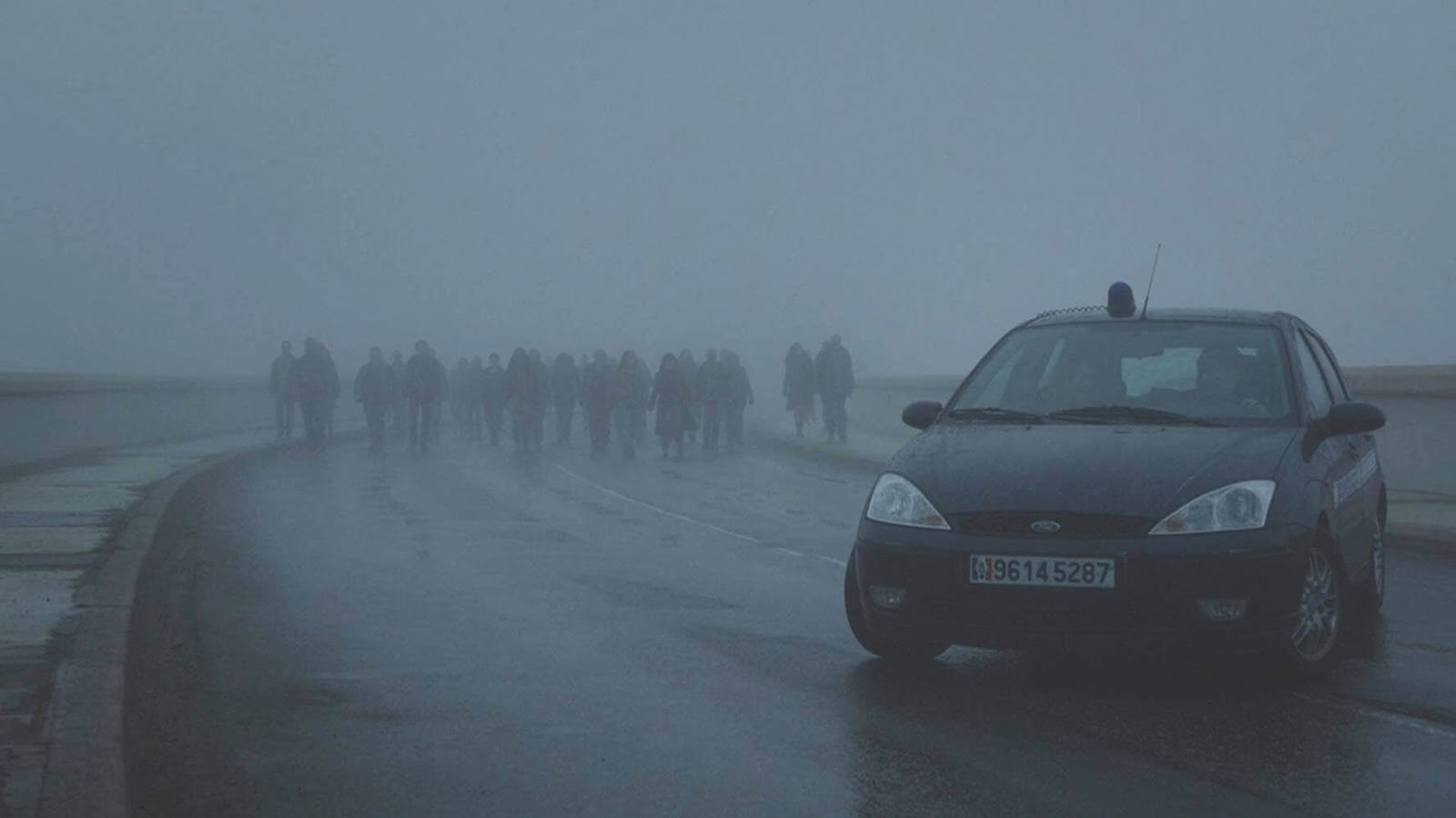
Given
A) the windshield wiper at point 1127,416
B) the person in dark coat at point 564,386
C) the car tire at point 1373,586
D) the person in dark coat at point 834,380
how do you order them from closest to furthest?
the windshield wiper at point 1127,416 → the car tire at point 1373,586 → the person in dark coat at point 834,380 → the person in dark coat at point 564,386

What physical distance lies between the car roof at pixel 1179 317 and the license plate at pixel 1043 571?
7.23 feet

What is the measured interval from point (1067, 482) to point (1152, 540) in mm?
456

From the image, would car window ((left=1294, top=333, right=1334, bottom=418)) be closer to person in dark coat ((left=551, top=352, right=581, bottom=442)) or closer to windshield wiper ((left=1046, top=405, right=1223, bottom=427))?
windshield wiper ((left=1046, top=405, right=1223, bottom=427))

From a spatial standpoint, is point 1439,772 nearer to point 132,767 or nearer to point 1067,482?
point 1067,482

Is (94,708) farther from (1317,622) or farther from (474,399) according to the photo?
(474,399)

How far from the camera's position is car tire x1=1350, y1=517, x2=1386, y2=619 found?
928 centimetres

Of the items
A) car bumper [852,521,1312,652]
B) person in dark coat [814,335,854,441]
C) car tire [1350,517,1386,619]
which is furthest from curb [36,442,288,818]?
person in dark coat [814,335,854,441]

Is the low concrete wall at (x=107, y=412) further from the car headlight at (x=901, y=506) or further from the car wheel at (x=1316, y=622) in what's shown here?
the car wheel at (x=1316, y=622)

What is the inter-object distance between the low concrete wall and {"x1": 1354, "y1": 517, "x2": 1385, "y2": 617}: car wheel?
55.1ft

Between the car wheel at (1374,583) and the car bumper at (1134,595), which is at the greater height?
the car bumper at (1134,595)

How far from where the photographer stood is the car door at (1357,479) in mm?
8219

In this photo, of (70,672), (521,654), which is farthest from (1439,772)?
(70,672)

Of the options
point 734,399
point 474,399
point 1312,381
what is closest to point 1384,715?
point 1312,381

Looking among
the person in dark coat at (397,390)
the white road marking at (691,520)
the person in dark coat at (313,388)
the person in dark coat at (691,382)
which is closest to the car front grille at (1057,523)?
the white road marking at (691,520)
